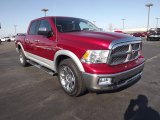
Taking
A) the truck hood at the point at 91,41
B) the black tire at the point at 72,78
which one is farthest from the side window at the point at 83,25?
the black tire at the point at 72,78

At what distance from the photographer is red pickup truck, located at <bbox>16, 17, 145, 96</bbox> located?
340 cm

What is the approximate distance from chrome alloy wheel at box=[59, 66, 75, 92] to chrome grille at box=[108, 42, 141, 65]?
0.99 m

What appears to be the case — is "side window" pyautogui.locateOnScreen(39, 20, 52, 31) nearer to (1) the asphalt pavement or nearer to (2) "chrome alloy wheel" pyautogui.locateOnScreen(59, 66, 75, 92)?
(2) "chrome alloy wheel" pyautogui.locateOnScreen(59, 66, 75, 92)

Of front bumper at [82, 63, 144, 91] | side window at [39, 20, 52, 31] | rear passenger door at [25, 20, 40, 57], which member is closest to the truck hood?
front bumper at [82, 63, 144, 91]

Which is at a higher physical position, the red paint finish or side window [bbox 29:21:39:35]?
side window [bbox 29:21:39:35]

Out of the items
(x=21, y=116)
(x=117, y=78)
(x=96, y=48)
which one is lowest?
(x=21, y=116)

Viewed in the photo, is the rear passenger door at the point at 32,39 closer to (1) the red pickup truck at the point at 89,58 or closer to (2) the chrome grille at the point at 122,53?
(1) the red pickup truck at the point at 89,58

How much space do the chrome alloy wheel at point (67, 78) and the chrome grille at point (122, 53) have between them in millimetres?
992

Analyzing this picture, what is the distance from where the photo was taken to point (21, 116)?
326 centimetres

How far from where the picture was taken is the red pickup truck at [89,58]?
3400 mm

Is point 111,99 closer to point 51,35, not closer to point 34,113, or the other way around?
point 34,113

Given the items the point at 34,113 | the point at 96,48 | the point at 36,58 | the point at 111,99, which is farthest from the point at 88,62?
the point at 36,58

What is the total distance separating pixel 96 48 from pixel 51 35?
62.9 inches

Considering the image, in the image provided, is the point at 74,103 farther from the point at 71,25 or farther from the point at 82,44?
the point at 71,25
